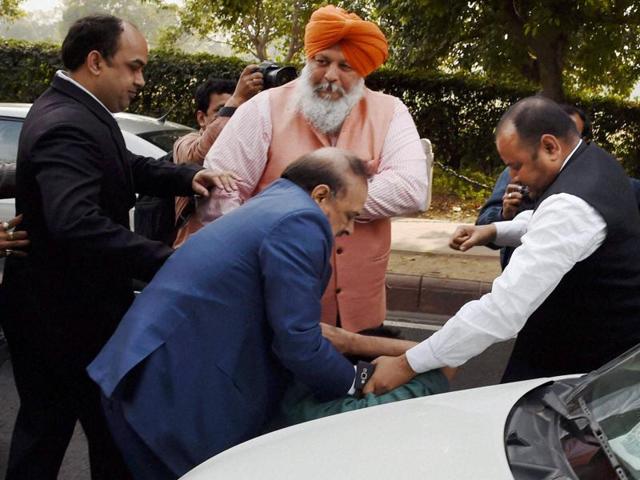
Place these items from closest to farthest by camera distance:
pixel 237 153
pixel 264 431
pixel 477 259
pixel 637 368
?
pixel 637 368 < pixel 264 431 < pixel 237 153 < pixel 477 259

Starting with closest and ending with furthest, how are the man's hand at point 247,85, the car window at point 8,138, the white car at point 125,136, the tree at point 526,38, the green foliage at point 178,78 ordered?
the man's hand at point 247,85 < the white car at point 125,136 < the car window at point 8,138 < the tree at point 526,38 < the green foliage at point 178,78

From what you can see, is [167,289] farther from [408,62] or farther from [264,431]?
[408,62]

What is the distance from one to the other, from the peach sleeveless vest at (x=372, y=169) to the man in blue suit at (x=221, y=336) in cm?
81

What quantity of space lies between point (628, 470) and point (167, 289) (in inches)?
45.4

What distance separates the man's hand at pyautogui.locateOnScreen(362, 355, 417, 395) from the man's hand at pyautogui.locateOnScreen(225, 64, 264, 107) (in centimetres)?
177

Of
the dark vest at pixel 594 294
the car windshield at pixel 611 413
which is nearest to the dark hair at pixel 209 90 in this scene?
the dark vest at pixel 594 294

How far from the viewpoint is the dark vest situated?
2.29m

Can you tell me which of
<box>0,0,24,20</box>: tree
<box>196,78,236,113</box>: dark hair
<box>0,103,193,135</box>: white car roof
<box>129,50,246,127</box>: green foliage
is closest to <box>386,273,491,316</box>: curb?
<box>0,103,193,135</box>: white car roof

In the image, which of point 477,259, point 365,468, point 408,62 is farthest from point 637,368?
point 408,62

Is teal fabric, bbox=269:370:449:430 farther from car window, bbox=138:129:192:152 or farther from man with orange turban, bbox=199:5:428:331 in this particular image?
car window, bbox=138:129:192:152

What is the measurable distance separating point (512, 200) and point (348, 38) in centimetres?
103

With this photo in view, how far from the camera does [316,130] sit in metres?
3.11

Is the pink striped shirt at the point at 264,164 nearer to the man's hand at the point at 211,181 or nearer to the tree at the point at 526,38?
the man's hand at the point at 211,181

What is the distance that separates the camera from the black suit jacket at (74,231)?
90.8 inches
